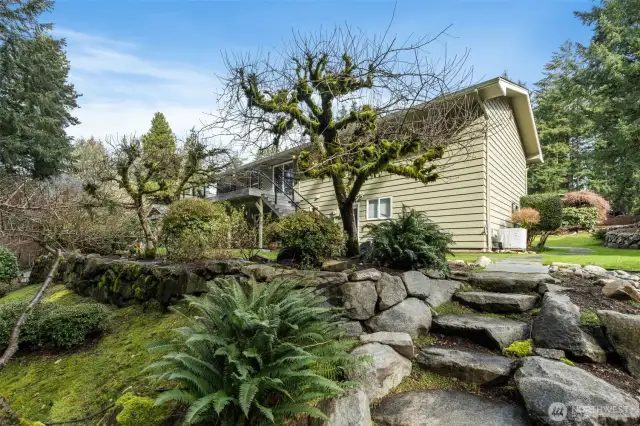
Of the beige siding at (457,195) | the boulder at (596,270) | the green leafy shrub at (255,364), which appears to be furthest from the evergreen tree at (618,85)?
the green leafy shrub at (255,364)

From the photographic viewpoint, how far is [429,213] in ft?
34.9

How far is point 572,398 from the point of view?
7.45 ft

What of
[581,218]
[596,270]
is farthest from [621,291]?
[581,218]

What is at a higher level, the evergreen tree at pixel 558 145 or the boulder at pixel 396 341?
the evergreen tree at pixel 558 145

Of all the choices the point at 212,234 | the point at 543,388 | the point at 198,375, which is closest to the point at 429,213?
the point at 212,234

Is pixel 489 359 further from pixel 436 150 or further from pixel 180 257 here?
pixel 180 257

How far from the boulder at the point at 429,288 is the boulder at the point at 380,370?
123 centimetres

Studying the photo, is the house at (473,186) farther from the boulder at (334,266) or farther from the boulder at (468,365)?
the boulder at (468,365)

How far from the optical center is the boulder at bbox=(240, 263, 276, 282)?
14.5ft

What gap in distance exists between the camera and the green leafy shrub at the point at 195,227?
634 cm

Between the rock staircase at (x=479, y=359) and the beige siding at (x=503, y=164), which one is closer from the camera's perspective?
the rock staircase at (x=479, y=359)

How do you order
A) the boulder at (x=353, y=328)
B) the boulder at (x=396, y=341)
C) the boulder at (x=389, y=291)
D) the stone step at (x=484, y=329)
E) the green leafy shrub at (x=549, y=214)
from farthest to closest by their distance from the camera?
1. the green leafy shrub at (x=549, y=214)
2. the boulder at (x=389, y=291)
3. the boulder at (x=353, y=328)
4. the stone step at (x=484, y=329)
5. the boulder at (x=396, y=341)

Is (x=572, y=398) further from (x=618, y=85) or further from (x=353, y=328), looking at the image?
(x=618, y=85)

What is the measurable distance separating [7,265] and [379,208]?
11967mm
